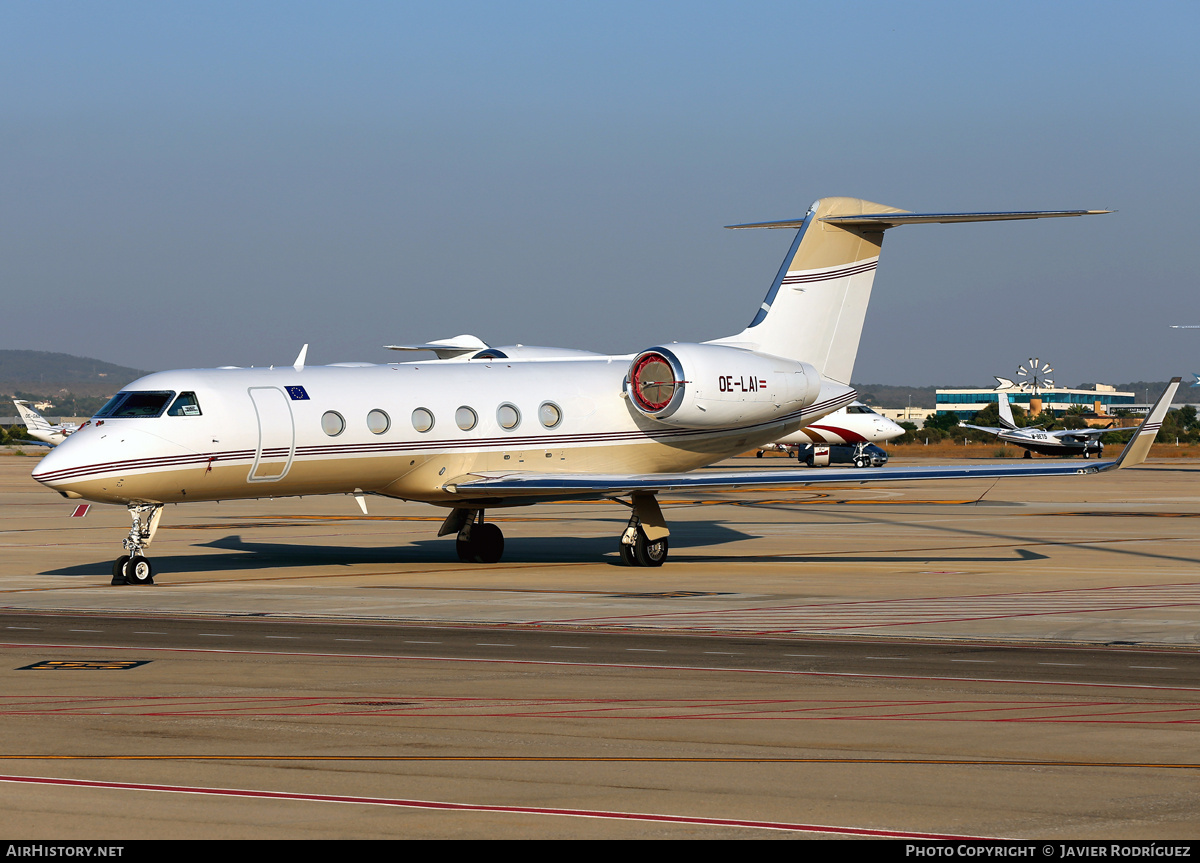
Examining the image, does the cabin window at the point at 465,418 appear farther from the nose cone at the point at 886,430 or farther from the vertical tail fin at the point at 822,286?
the nose cone at the point at 886,430

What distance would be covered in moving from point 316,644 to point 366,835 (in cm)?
798

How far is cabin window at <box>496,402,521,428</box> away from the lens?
2541cm

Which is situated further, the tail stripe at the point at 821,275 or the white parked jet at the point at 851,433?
the white parked jet at the point at 851,433

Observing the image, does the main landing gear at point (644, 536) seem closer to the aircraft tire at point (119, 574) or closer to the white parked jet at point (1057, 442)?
the aircraft tire at point (119, 574)

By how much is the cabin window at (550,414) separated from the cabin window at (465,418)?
1450 millimetres

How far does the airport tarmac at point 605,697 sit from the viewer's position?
312 inches

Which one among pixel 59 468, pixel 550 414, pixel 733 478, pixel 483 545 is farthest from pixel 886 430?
pixel 59 468

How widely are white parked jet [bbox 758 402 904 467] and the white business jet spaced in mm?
34918

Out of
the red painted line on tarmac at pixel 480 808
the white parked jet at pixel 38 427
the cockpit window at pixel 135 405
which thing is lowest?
the white parked jet at pixel 38 427

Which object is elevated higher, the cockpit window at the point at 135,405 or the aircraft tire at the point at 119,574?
the cockpit window at the point at 135,405

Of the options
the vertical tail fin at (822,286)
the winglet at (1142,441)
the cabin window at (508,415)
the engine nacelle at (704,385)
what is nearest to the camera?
the winglet at (1142,441)

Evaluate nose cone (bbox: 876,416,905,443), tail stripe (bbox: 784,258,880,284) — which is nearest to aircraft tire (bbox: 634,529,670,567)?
tail stripe (bbox: 784,258,880,284)

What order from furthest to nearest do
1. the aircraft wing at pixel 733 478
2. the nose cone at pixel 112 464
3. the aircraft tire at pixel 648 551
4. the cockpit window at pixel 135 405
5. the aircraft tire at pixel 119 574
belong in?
the aircraft tire at pixel 648 551
the aircraft wing at pixel 733 478
the cockpit window at pixel 135 405
the aircraft tire at pixel 119 574
the nose cone at pixel 112 464

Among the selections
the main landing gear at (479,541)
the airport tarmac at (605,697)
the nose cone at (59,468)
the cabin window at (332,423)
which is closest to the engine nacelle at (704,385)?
the airport tarmac at (605,697)
